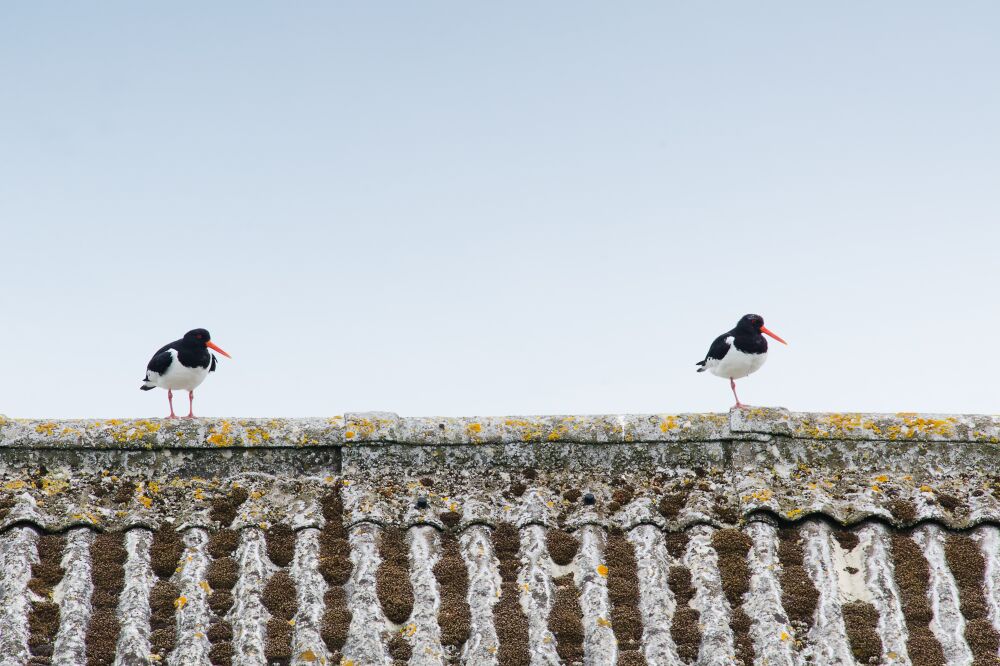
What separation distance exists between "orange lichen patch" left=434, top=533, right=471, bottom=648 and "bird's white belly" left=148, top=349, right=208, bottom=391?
16.3 feet

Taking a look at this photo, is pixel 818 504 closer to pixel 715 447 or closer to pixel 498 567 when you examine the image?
pixel 715 447

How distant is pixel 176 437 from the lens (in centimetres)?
586

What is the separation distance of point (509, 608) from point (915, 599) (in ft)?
6.21

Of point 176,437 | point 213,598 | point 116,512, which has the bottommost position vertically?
point 213,598

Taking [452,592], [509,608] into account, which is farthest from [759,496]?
[452,592]

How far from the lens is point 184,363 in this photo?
932cm

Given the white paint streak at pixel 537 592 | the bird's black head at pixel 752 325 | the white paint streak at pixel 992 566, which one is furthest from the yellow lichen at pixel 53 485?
the bird's black head at pixel 752 325

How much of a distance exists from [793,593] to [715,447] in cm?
129

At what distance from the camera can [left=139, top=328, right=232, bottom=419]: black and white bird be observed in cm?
933

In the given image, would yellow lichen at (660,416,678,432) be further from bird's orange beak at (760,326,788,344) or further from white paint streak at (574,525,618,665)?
bird's orange beak at (760,326,788,344)

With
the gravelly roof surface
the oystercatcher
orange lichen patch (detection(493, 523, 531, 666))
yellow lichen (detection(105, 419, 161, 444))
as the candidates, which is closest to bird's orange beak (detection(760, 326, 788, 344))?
the oystercatcher

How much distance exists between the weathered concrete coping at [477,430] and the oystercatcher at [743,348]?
136 inches

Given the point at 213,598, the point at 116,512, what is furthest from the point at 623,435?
the point at 116,512

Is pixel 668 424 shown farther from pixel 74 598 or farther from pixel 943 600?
pixel 74 598
